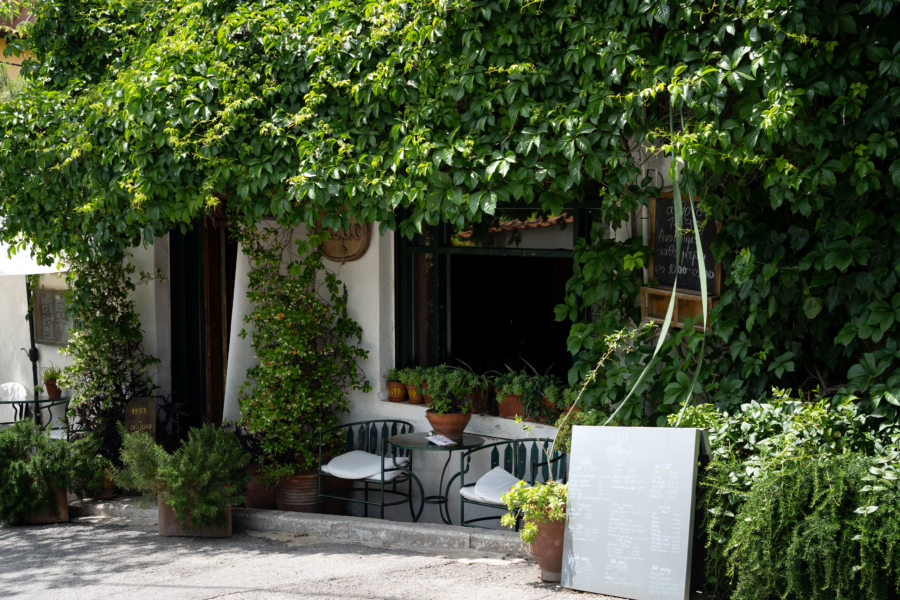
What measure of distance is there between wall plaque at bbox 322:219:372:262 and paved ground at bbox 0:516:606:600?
2364mm

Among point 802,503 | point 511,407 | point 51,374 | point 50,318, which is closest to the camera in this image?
point 802,503

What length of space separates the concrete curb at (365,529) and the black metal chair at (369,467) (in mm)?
336

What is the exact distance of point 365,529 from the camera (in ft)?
21.7

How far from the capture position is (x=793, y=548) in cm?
415

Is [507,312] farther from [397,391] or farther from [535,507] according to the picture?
[535,507]

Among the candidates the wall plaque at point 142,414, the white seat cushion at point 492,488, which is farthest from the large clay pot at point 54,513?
the white seat cushion at point 492,488

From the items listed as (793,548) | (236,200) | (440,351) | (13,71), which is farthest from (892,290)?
(13,71)

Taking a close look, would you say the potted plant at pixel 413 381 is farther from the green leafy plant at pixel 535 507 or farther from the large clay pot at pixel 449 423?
the green leafy plant at pixel 535 507

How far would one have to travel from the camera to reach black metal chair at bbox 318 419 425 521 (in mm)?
7125

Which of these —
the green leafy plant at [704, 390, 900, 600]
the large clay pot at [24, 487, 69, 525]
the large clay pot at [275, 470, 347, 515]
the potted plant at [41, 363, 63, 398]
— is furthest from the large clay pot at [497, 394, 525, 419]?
the potted plant at [41, 363, 63, 398]

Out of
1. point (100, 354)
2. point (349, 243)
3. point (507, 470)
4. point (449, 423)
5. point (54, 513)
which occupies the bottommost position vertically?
point (54, 513)

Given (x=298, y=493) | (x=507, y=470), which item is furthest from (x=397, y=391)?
(x=507, y=470)

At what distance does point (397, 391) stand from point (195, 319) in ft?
8.86

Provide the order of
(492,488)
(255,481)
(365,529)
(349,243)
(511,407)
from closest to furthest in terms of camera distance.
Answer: (492,488), (365,529), (511,407), (255,481), (349,243)
